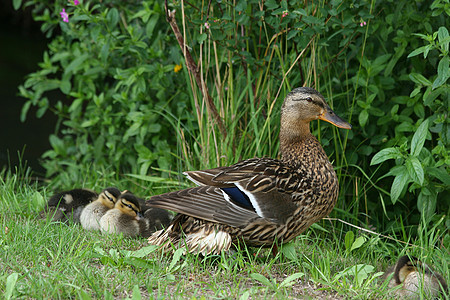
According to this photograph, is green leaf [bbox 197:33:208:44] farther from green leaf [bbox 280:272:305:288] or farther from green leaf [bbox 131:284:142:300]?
green leaf [bbox 131:284:142:300]

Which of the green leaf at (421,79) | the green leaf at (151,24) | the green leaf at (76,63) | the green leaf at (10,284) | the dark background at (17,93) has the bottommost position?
the dark background at (17,93)

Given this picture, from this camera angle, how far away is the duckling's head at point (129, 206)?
4484mm

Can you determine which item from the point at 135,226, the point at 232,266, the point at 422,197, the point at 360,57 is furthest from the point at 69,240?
the point at 360,57

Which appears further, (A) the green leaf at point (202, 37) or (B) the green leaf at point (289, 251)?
(A) the green leaf at point (202, 37)

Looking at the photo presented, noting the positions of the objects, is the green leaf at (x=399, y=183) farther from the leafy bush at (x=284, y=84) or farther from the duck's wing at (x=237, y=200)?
the duck's wing at (x=237, y=200)

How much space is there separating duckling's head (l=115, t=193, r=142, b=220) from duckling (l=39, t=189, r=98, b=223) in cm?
32

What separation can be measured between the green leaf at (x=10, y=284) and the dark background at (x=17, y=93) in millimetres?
3008

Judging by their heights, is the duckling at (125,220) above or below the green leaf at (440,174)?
below

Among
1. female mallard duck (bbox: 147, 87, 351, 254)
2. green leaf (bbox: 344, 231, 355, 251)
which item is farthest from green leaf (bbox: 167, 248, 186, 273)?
green leaf (bbox: 344, 231, 355, 251)

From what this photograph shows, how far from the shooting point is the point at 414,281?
11.3ft

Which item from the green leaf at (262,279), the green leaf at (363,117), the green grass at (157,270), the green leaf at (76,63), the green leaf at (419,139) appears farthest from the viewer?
the green leaf at (76,63)

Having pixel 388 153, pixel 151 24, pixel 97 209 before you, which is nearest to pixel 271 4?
pixel 388 153

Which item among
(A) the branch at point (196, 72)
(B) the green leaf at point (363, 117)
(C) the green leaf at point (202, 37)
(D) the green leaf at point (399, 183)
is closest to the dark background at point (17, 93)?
(A) the branch at point (196, 72)

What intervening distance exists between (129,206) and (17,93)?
281 cm
